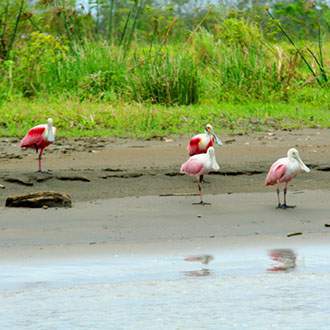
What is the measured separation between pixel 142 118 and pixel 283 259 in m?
6.26

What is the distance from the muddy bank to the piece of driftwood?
0.48 m

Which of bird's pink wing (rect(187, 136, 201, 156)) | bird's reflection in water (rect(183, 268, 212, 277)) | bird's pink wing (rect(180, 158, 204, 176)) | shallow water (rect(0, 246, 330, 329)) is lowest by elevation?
shallow water (rect(0, 246, 330, 329))

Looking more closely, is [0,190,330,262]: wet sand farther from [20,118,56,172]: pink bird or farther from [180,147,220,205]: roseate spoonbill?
[20,118,56,172]: pink bird

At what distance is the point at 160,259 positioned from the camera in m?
8.26

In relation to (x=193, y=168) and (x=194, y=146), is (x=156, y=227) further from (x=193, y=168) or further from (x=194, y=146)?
(x=194, y=146)

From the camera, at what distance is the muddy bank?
10.8 m

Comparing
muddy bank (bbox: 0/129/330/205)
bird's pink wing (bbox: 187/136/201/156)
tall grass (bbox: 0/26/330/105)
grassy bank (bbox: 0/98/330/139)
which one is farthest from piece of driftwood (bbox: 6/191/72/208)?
tall grass (bbox: 0/26/330/105)

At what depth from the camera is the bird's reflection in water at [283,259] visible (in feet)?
26.7

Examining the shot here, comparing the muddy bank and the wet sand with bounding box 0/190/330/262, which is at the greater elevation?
the muddy bank

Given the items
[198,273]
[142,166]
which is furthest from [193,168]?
[198,273]

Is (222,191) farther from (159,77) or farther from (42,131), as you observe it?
(159,77)

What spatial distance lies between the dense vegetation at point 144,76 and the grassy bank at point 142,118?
0.01 meters

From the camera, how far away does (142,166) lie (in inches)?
458

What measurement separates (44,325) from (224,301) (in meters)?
1.23
